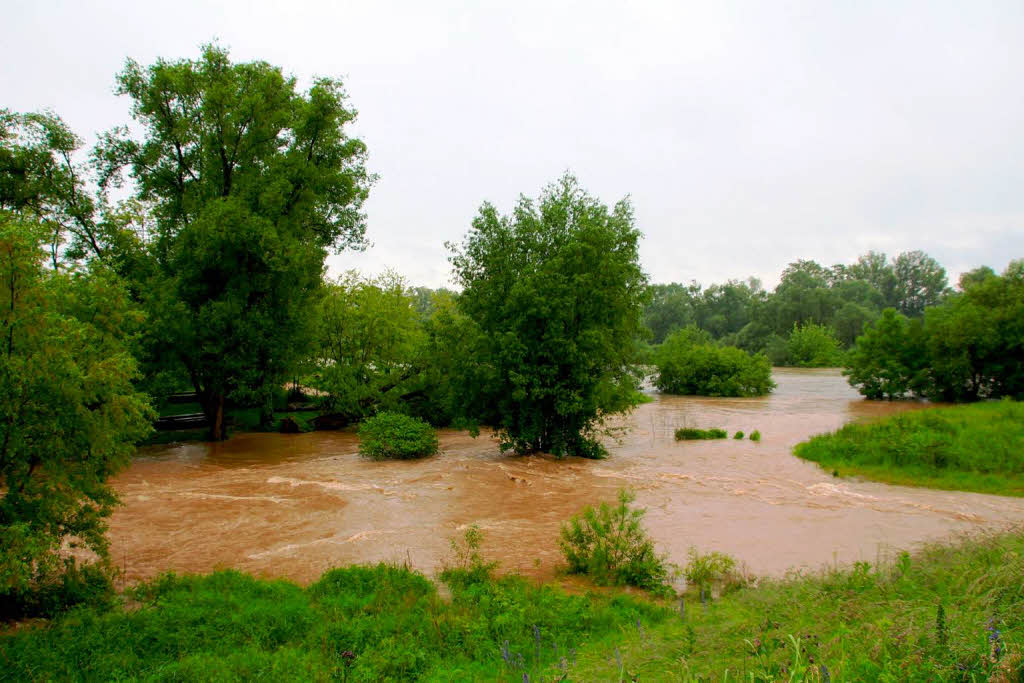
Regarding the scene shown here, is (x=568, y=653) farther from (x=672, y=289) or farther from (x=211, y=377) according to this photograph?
(x=672, y=289)

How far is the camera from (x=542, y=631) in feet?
20.4

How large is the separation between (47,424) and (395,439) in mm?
12925

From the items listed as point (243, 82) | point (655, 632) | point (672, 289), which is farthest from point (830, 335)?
point (655, 632)

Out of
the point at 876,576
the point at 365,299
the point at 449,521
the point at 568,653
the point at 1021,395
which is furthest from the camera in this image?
the point at 1021,395

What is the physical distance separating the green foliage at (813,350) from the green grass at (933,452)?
2051 inches

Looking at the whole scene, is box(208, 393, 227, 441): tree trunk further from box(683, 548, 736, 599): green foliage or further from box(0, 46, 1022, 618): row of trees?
box(683, 548, 736, 599): green foliage

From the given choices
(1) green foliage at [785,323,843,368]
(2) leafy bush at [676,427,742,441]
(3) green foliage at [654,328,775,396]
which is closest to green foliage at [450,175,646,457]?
(2) leafy bush at [676,427,742,441]

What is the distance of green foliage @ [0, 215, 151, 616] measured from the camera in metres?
6.30

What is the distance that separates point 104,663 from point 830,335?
262 feet

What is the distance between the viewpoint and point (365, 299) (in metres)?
27.1

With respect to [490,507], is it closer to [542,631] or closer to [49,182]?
[542,631]

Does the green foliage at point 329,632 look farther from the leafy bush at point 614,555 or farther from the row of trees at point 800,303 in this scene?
the row of trees at point 800,303

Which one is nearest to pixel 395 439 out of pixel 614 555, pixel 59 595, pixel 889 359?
pixel 614 555

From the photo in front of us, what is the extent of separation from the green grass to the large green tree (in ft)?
57.6
